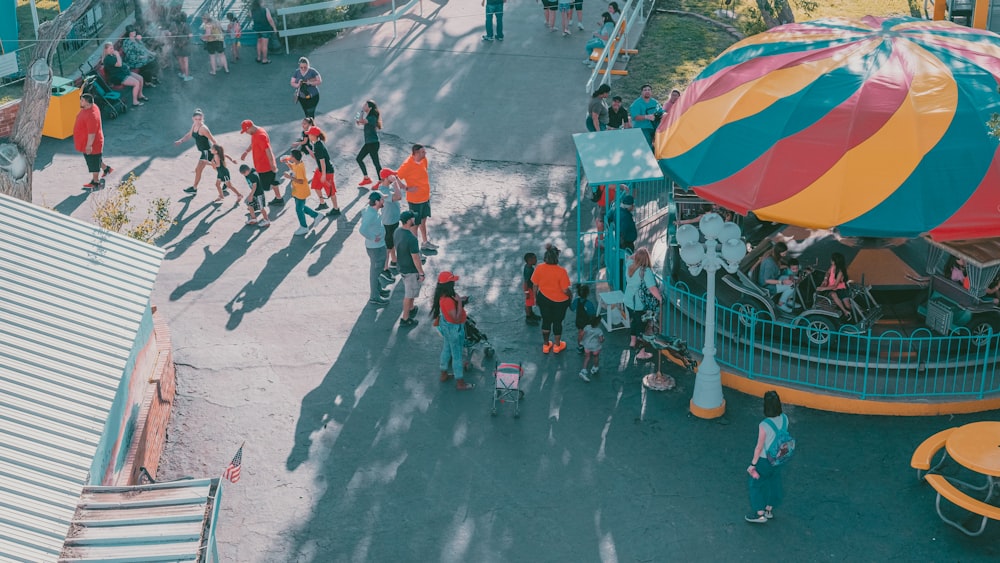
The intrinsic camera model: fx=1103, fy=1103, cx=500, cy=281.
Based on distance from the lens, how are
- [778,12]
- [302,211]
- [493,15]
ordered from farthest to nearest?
[493,15], [778,12], [302,211]

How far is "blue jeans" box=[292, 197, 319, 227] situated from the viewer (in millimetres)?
18047

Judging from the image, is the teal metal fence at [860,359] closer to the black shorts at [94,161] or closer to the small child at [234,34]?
the black shorts at [94,161]

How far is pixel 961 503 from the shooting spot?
1106 centimetres

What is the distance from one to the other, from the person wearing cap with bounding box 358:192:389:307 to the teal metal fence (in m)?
4.24

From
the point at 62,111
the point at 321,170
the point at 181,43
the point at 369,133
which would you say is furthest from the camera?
the point at 181,43

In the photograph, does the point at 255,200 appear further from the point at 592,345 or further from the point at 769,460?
the point at 769,460

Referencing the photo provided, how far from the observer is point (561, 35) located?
26.3 metres

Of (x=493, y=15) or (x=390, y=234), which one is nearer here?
(x=390, y=234)

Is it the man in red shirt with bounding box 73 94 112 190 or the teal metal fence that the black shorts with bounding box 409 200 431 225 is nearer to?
the teal metal fence

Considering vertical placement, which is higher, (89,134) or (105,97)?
(89,134)

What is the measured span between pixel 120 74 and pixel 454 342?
12314mm

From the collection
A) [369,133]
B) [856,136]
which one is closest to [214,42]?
[369,133]

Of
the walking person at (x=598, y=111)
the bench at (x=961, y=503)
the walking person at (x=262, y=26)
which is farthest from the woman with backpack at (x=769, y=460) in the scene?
the walking person at (x=262, y=26)

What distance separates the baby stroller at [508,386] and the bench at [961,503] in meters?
4.73
